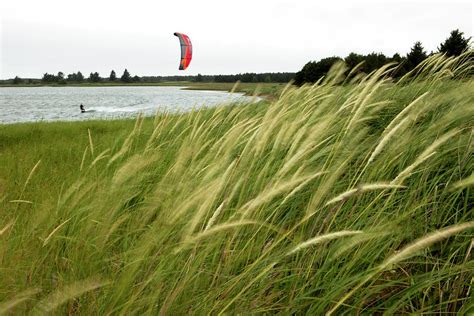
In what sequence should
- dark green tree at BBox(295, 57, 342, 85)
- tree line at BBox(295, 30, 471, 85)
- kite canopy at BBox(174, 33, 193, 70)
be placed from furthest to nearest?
dark green tree at BBox(295, 57, 342, 85)
tree line at BBox(295, 30, 471, 85)
kite canopy at BBox(174, 33, 193, 70)

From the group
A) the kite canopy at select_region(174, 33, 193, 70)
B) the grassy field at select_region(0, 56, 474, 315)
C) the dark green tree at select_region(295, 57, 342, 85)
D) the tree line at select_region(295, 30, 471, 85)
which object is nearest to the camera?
the grassy field at select_region(0, 56, 474, 315)

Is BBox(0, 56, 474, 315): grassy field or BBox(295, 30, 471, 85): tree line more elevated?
BBox(295, 30, 471, 85): tree line

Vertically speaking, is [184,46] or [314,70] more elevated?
[184,46]

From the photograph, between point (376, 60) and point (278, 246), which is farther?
point (376, 60)

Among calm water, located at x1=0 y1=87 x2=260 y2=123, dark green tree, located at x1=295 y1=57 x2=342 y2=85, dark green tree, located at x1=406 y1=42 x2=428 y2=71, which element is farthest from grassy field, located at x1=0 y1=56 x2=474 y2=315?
dark green tree, located at x1=295 y1=57 x2=342 y2=85

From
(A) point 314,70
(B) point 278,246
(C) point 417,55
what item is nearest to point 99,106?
(A) point 314,70

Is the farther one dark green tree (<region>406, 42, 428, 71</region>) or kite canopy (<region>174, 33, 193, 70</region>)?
dark green tree (<region>406, 42, 428, 71</region>)

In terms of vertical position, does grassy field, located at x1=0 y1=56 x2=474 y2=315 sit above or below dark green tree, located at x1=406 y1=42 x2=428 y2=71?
below

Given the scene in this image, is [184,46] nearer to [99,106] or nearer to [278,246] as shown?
[278,246]

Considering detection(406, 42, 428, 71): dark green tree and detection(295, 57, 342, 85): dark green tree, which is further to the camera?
detection(295, 57, 342, 85): dark green tree

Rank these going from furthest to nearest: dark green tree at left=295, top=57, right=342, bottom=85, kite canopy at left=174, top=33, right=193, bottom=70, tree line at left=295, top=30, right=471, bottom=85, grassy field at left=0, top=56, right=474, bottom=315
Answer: dark green tree at left=295, top=57, right=342, bottom=85
tree line at left=295, top=30, right=471, bottom=85
kite canopy at left=174, top=33, right=193, bottom=70
grassy field at left=0, top=56, right=474, bottom=315

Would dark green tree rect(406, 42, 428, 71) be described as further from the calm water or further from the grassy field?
the grassy field

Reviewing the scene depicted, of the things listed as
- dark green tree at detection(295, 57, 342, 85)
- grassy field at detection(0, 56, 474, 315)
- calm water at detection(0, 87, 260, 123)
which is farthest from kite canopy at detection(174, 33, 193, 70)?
grassy field at detection(0, 56, 474, 315)

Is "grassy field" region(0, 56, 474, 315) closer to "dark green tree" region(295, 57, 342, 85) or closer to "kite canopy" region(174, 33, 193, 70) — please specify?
"kite canopy" region(174, 33, 193, 70)
